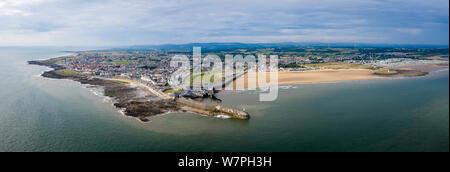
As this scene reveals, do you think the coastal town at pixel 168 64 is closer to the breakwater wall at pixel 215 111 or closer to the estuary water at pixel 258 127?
the breakwater wall at pixel 215 111

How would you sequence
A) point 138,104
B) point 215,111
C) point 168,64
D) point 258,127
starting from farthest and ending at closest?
point 168,64
point 138,104
point 215,111
point 258,127

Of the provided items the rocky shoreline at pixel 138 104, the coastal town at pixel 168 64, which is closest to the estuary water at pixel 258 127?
the rocky shoreline at pixel 138 104

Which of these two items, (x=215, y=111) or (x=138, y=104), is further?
(x=138, y=104)

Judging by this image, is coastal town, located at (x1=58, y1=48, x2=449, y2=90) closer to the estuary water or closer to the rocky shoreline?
the rocky shoreline

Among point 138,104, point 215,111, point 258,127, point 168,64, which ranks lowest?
point 258,127

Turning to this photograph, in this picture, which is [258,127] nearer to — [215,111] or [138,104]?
[215,111]

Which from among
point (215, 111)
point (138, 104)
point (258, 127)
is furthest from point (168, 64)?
point (258, 127)

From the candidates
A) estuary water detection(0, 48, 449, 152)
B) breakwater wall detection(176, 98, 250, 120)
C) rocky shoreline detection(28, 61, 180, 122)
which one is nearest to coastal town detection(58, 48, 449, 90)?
rocky shoreline detection(28, 61, 180, 122)
